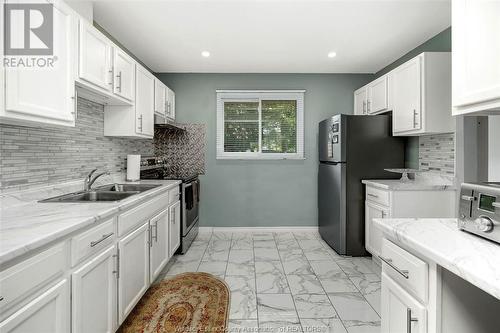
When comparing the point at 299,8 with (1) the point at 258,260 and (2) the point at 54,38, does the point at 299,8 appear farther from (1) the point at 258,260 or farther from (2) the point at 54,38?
(1) the point at 258,260

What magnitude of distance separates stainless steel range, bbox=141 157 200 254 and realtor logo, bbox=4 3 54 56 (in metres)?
2.03

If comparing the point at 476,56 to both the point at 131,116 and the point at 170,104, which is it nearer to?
the point at 131,116

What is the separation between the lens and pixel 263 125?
170 inches

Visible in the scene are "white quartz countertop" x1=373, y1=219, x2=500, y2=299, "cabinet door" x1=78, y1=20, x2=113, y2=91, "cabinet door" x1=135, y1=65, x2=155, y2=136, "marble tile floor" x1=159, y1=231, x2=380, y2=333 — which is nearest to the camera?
"white quartz countertop" x1=373, y1=219, x2=500, y2=299

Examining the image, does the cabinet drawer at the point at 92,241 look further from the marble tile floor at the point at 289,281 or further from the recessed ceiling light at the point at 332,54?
the recessed ceiling light at the point at 332,54

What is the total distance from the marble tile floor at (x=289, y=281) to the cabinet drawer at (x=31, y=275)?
49.1 inches

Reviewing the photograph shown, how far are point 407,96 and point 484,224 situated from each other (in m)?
2.25

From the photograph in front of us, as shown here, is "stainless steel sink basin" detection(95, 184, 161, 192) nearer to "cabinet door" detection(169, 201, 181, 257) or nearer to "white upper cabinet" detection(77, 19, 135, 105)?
"cabinet door" detection(169, 201, 181, 257)

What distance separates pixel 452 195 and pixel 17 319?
11.1ft

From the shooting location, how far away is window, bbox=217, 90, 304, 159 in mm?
4293

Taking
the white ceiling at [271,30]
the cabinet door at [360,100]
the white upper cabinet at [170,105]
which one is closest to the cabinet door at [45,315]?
the white ceiling at [271,30]

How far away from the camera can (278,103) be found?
432cm

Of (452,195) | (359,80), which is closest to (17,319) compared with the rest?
(452,195)

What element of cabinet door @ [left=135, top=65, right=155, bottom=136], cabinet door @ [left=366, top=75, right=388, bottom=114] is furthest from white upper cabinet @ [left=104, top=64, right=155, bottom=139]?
cabinet door @ [left=366, top=75, right=388, bottom=114]
